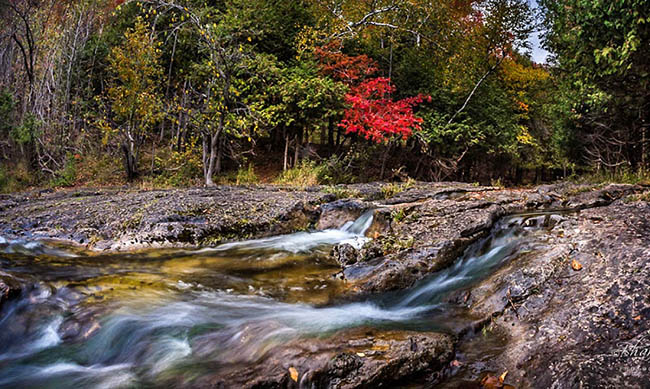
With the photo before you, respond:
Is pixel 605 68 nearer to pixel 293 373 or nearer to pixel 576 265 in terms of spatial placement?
pixel 576 265

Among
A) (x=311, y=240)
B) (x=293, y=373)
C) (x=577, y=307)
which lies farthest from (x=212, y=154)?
(x=577, y=307)

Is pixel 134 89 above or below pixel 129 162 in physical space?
above

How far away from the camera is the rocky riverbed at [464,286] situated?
248 cm

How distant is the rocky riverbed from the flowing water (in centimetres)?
13

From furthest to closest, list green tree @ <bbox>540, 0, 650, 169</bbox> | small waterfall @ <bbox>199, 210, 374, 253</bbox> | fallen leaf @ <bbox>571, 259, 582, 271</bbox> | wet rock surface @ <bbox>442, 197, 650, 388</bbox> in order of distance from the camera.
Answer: green tree @ <bbox>540, 0, 650, 169</bbox> < small waterfall @ <bbox>199, 210, 374, 253</bbox> < fallen leaf @ <bbox>571, 259, 582, 271</bbox> < wet rock surface @ <bbox>442, 197, 650, 388</bbox>

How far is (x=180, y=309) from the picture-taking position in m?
3.87

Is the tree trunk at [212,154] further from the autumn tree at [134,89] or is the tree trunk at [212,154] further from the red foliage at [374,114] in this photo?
the red foliage at [374,114]

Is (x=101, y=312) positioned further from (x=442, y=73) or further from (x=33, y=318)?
(x=442, y=73)

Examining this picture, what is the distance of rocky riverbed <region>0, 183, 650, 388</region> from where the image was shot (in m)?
2.48

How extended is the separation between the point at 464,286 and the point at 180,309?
272 centimetres

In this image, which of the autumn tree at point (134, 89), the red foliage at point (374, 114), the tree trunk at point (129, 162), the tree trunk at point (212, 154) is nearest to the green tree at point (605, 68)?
the red foliage at point (374, 114)

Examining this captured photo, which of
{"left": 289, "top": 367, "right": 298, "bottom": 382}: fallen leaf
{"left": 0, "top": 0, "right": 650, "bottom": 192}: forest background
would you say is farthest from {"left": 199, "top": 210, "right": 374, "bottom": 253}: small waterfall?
{"left": 0, "top": 0, "right": 650, "bottom": 192}: forest background

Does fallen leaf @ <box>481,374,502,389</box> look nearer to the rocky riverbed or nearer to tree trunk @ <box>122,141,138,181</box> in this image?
the rocky riverbed

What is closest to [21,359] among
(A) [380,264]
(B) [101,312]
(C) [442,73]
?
(B) [101,312]
